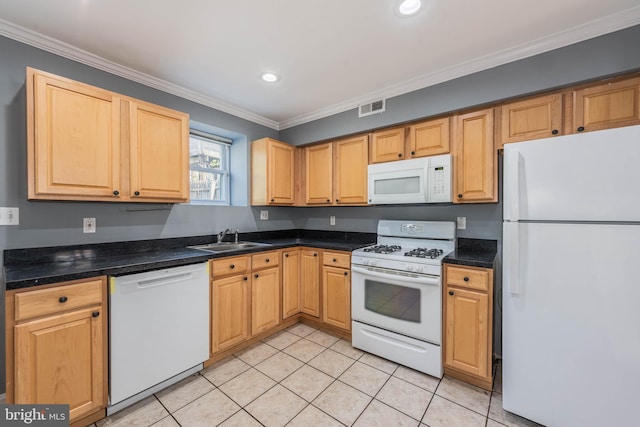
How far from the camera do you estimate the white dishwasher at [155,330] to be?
65.7 inches

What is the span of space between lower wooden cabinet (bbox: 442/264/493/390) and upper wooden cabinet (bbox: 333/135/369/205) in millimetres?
1256

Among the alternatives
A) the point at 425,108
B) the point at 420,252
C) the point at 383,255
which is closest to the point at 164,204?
the point at 383,255

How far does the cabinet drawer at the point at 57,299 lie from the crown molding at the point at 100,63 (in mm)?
1693

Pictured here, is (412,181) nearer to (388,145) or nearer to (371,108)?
(388,145)

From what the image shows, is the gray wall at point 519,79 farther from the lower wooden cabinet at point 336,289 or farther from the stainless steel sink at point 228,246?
the stainless steel sink at point 228,246

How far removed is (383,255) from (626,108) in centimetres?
189

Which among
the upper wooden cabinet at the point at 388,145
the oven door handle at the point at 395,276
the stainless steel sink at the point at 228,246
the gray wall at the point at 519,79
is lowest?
the oven door handle at the point at 395,276

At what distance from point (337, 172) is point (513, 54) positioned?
1856 millimetres

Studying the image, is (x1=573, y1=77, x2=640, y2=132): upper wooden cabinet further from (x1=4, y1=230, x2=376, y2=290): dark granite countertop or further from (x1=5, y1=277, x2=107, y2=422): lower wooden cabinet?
(x1=5, y1=277, x2=107, y2=422): lower wooden cabinet

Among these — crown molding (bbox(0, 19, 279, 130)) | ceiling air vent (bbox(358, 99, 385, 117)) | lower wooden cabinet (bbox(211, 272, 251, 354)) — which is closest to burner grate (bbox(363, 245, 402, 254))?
lower wooden cabinet (bbox(211, 272, 251, 354))

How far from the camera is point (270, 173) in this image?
3176 mm

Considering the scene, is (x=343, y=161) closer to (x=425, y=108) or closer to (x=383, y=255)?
(x=425, y=108)

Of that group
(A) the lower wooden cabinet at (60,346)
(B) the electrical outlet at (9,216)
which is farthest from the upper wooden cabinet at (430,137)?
(B) the electrical outlet at (9,216)

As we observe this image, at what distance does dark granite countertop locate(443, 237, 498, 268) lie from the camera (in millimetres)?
1940
